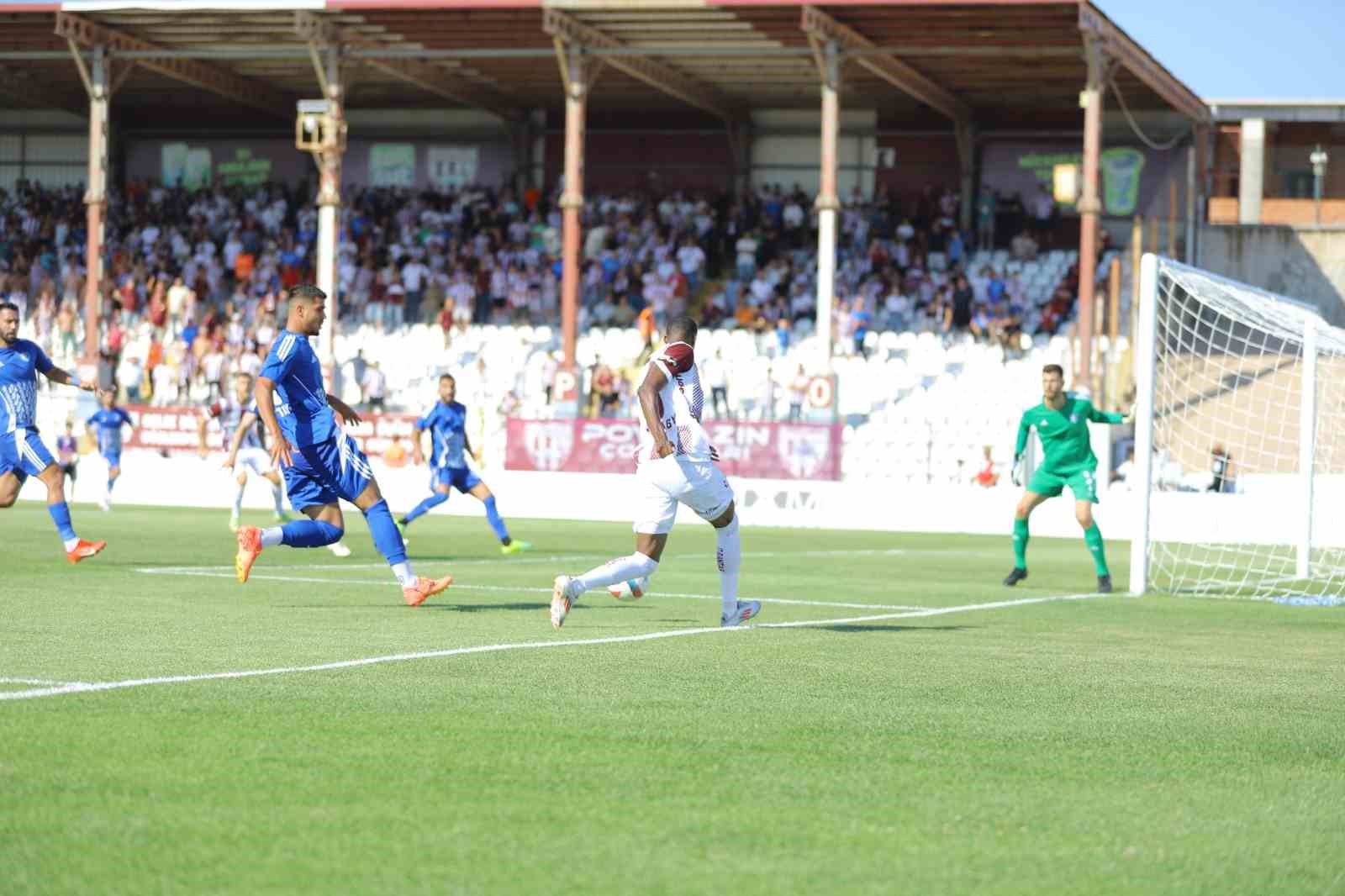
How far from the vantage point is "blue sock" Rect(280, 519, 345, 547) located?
482 inches

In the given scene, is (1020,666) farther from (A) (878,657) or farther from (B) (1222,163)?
(B) (1222,163)

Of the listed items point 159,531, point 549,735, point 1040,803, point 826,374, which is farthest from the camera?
point 826,374

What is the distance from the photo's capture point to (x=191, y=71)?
4331 centimetres

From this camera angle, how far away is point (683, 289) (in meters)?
41.1

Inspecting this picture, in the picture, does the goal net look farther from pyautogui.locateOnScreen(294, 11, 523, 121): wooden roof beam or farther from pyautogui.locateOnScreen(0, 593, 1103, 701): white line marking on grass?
pyautogui.locateOnScreen(294, 11, 523, 121): wooden roof beam

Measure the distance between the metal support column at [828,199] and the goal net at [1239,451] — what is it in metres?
6.26

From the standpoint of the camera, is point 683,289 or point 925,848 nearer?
point 925,848

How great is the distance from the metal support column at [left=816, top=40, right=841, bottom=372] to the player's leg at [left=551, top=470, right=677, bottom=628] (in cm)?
2403

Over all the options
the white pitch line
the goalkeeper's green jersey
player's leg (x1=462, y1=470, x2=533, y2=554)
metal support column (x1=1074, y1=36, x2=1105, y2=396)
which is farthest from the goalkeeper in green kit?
metal support column (x1=1074, y1=36, x2=1105, y2=396)

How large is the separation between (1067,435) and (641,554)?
23.3 ft

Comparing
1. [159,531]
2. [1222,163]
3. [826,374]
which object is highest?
[1222,163]

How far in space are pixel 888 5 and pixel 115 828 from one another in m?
32.0

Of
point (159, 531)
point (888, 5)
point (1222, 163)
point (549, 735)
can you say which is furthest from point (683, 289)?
point (549, 735)

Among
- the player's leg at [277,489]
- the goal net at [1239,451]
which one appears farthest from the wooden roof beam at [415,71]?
the goal net at [1239,451]
